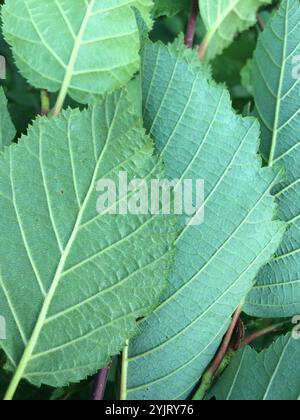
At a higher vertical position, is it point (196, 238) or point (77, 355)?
point (196, 238)

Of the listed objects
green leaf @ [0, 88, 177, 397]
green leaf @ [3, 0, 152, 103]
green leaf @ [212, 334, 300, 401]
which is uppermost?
green leaf @ [3, 0, 152, 103]

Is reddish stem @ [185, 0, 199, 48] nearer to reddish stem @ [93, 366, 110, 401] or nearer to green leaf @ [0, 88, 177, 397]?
green leaf @ [0, 88, 177, 397]

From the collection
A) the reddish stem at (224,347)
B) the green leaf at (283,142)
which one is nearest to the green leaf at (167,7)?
the green leaf at (283,142)

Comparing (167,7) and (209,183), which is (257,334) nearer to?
(209,183)

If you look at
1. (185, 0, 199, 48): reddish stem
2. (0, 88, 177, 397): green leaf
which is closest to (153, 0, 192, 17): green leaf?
(185, 0, 199, 48): reddish stem

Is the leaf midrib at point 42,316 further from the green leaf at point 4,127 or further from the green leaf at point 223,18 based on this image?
the green leaf at point 223,18
